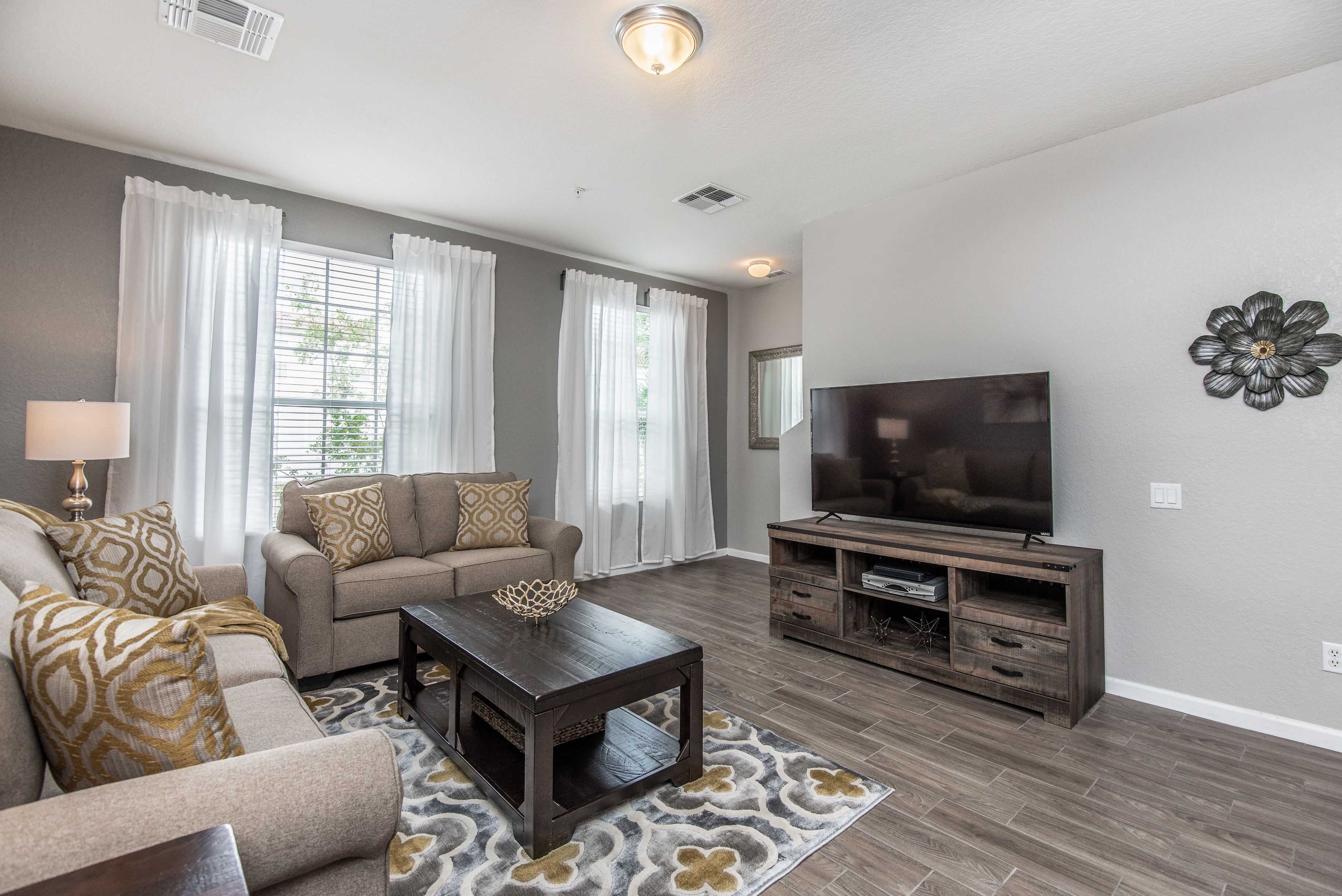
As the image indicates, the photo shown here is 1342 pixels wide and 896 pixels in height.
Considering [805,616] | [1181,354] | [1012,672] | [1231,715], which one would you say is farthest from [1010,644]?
[1181,354]

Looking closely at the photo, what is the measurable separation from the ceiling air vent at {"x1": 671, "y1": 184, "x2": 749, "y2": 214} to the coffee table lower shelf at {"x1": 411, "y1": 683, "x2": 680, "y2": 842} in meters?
2.96

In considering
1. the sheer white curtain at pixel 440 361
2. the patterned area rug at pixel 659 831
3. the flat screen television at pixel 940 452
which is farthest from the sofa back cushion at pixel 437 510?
the flat screen television at pixel 940 452

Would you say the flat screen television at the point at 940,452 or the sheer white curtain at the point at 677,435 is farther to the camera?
the sheer white curtain at the point at 677,435

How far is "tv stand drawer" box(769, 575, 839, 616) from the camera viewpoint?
3.45 metres

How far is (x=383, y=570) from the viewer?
3303mm

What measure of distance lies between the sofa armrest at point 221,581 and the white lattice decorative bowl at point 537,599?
1109 mm

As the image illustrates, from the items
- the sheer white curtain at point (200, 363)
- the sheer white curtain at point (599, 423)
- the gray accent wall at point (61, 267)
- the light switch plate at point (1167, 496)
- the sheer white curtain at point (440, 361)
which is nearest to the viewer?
the light switch plate at point (1167, 496)

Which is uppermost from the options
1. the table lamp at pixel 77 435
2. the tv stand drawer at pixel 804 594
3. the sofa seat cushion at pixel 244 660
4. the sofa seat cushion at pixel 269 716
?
the table lamp at pixel 77 435

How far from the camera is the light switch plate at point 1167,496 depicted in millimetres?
2803

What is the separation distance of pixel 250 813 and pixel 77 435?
263cm

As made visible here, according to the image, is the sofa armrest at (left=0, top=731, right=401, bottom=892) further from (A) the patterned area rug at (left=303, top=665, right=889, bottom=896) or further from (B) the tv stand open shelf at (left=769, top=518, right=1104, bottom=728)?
(B) the tv stand open shelf at (left=769, top=518, right=1104, bottom=728)

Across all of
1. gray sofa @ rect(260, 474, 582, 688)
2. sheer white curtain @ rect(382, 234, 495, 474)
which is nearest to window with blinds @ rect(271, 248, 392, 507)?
sheer white curtain @ rect(382, 234, 495, 474)

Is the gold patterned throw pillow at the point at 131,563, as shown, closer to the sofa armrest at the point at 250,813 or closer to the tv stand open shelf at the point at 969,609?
the sofa armrest at the point at 250,813

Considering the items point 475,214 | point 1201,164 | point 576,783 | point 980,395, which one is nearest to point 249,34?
point 475,214
